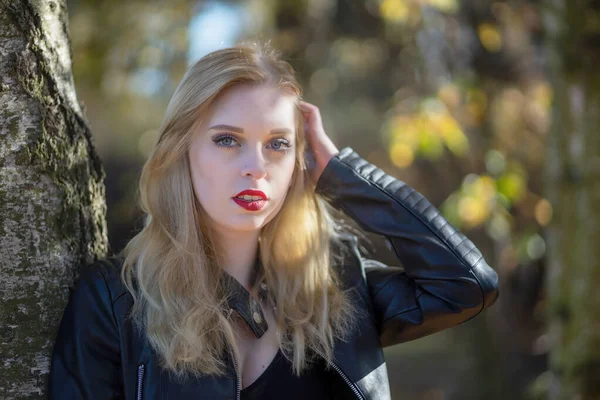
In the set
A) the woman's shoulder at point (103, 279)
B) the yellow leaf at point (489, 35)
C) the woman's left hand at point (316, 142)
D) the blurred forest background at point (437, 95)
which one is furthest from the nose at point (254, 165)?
the yellow leaf at point (489, 35)

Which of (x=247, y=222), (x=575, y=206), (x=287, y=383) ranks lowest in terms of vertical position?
(x=287, y=383)

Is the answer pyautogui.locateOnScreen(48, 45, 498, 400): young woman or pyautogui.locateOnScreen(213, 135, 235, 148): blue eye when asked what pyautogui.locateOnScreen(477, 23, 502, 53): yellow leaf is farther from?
pyautogui.locateOnScreen(213, 135, 235, 148): blue eye

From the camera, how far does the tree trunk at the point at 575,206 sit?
9.76 ft

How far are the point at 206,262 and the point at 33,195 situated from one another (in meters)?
0.56

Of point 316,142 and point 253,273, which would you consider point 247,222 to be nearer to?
point 253,273

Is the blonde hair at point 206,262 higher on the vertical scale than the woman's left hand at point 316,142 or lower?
lower

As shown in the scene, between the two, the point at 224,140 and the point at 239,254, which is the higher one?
the point at 224,140

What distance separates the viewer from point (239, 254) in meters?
2.31

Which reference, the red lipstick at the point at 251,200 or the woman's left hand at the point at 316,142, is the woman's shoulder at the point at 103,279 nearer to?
the red lipstick at the point at 251,200

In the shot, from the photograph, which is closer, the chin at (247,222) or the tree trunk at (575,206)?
the chin at (247,222)

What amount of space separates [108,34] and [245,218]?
16.0 ft

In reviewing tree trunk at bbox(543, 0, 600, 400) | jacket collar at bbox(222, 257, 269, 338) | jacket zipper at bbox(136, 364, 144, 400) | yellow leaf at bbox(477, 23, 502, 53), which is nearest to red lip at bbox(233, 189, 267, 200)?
jacket collar at bbox(222, 257, 269, 338)

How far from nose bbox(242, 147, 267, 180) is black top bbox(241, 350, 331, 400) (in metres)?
0.58

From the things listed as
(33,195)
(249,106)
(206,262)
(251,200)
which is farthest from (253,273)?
(33,195)
